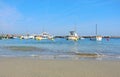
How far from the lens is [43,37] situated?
541ft

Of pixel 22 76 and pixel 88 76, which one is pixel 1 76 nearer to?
pixel 22 76

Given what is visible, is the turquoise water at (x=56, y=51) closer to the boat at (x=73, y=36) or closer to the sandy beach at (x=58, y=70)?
the sandy beach at (x=58, y=70)

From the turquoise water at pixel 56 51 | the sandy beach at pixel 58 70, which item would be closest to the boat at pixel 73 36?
the turquoise water at pixel 56 51

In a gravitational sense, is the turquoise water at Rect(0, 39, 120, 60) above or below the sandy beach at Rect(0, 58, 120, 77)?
below

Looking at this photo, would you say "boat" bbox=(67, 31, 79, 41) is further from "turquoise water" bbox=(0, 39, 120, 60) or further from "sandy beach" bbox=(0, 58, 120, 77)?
"sandy beach" bbox=(0, 58, 120, 77)

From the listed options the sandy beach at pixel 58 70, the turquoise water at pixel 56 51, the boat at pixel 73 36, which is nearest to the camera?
the sandy beach at pixel 58 70

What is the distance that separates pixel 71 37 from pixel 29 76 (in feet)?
401

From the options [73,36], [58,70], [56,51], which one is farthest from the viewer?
[73,36]

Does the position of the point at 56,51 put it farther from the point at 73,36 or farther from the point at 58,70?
the point at 73,36

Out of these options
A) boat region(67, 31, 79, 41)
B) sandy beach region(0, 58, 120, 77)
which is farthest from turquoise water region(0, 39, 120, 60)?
boat region(67, 31, 79, 41)

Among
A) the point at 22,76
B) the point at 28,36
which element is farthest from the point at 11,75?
the point at 28,36

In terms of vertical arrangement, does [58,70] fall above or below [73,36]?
above

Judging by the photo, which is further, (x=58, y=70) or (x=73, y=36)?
(x=73, y=36)

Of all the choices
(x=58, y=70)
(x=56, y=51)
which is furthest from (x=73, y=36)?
(x=58, y=70)
